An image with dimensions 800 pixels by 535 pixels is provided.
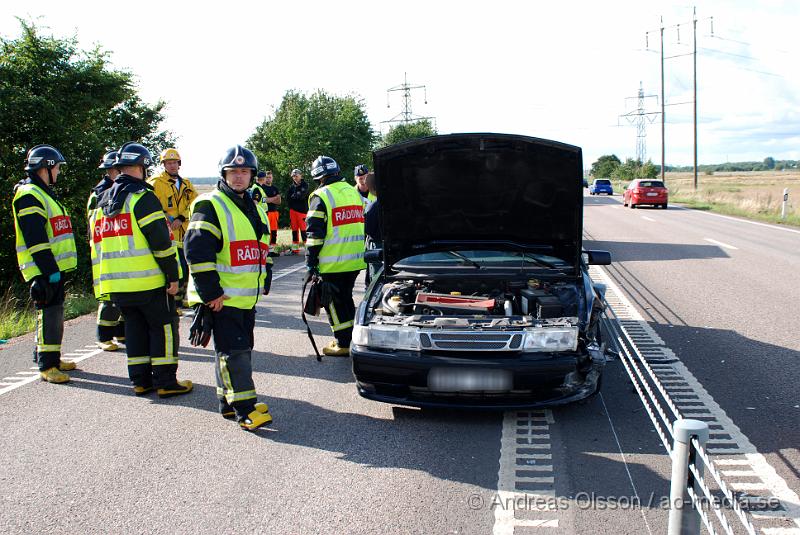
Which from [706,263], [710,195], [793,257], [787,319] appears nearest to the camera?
[787,319]

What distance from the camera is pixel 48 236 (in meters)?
6.26

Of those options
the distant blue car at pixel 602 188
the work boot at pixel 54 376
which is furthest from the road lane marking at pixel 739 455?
the distant blue car at pixel 602 188

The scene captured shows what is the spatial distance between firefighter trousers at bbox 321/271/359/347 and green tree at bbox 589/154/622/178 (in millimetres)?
100295

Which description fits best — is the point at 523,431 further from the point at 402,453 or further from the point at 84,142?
the point at 84,142

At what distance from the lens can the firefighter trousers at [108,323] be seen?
7.13m

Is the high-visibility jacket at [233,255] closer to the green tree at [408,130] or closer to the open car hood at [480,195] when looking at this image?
the open car hood at [480,195]

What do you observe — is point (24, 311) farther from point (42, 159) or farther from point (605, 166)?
point (605, 166)

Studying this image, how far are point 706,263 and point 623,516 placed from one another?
10.6 meters

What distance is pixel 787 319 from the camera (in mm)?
8023

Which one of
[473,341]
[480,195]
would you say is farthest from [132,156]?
[473,341]

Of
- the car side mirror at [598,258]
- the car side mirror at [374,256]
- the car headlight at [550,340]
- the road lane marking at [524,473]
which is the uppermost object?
the car side mirror at [374,256]

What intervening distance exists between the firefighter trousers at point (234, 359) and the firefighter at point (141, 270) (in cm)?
93

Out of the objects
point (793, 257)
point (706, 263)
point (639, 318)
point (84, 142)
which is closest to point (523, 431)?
point (639, 318)

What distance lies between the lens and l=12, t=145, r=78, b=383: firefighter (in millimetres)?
6070
